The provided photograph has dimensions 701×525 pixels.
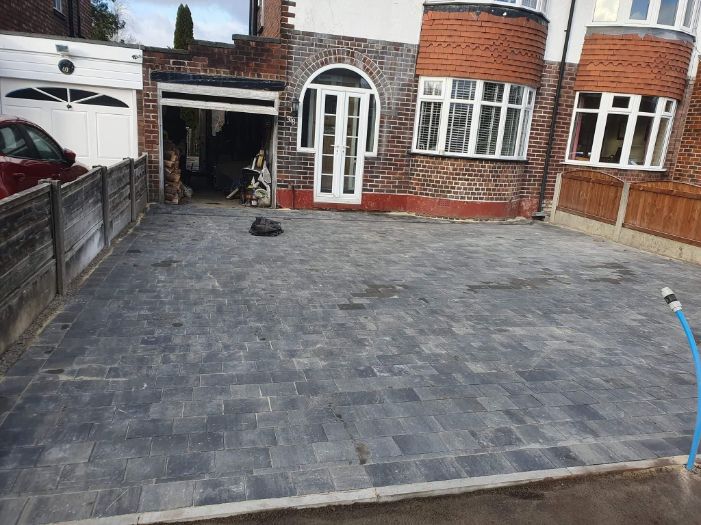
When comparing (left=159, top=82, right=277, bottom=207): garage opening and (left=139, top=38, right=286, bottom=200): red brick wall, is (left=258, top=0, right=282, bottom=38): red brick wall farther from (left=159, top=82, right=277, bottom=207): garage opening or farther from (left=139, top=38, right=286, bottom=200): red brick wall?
(left=159, top=82, right=277, bottom=207): garage opening

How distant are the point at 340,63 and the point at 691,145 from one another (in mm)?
9682

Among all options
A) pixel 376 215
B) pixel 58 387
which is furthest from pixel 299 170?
pixel 58 387

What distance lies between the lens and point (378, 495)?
10.0 feet

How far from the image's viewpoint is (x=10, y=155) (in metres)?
7.68

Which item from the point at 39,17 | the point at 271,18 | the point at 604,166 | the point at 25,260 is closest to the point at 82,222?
the point at 25,260

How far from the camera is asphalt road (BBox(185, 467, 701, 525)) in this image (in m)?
2.91

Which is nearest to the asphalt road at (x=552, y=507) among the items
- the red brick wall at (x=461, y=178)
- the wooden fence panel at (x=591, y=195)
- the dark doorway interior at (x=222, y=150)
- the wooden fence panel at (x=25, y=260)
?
the wooden fence panel at (x=25, y=260)

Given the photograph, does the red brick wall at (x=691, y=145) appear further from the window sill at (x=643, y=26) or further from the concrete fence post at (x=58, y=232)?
the concrete fence post at (x=58, y=232)

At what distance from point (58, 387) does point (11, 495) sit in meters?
1.20

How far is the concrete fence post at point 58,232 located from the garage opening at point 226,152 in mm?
6419

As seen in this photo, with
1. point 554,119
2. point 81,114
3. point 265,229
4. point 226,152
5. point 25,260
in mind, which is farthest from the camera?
point 226,152

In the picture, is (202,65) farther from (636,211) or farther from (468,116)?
(636,211)

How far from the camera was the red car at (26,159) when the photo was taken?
7.44 metres

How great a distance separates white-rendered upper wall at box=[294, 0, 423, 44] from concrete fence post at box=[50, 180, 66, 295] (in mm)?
8025
